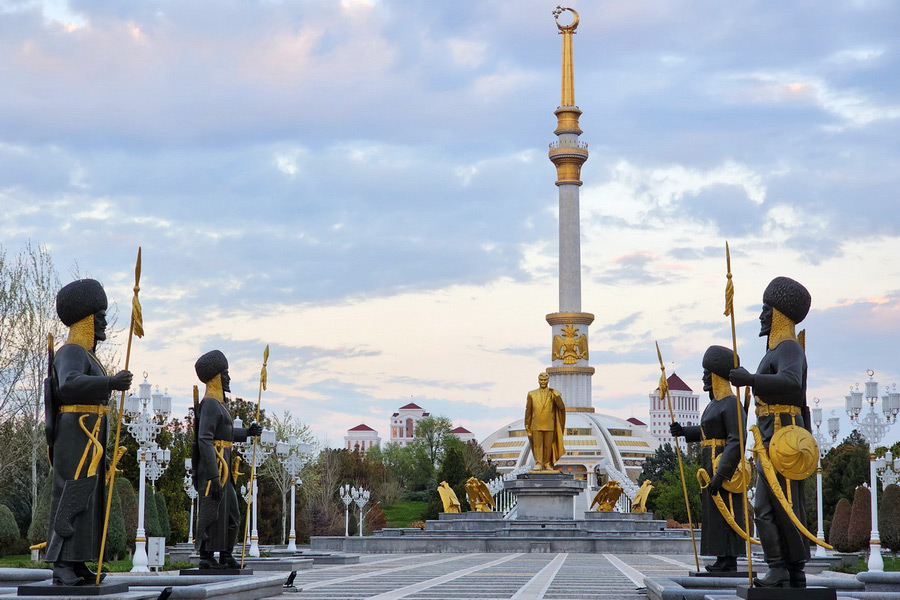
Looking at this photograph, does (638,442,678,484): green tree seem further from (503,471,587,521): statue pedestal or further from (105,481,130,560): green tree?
(105,481,130,560): green tree

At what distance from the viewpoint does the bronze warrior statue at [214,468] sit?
44.2 feet

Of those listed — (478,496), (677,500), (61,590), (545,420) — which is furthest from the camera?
(677,500)

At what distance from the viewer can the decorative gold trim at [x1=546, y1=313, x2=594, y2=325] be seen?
270 feet

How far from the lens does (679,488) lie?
2162 inches

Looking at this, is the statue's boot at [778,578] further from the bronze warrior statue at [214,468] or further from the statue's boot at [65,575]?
the bronze warrior statue at [214,468]

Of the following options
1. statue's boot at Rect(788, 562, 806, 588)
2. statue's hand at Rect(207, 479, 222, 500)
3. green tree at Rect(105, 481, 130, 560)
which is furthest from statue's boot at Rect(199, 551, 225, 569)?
green tree at Rect(105, 481, 130, 560)

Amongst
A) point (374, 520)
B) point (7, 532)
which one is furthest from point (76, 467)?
point (374, 520)

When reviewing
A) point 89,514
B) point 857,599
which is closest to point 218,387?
point 89,514

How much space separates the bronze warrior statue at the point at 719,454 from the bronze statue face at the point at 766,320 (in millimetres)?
2761

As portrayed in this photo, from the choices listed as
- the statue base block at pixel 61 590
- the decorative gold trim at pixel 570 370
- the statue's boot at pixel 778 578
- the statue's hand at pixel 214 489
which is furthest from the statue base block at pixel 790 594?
the decorative gold trim at pixel 570 370

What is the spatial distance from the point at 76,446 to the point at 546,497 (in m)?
26.0

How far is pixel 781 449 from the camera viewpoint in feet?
29.6

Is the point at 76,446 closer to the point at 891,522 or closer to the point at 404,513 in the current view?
the point at 891,522

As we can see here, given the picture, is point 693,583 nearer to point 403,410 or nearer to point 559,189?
point 559,189
